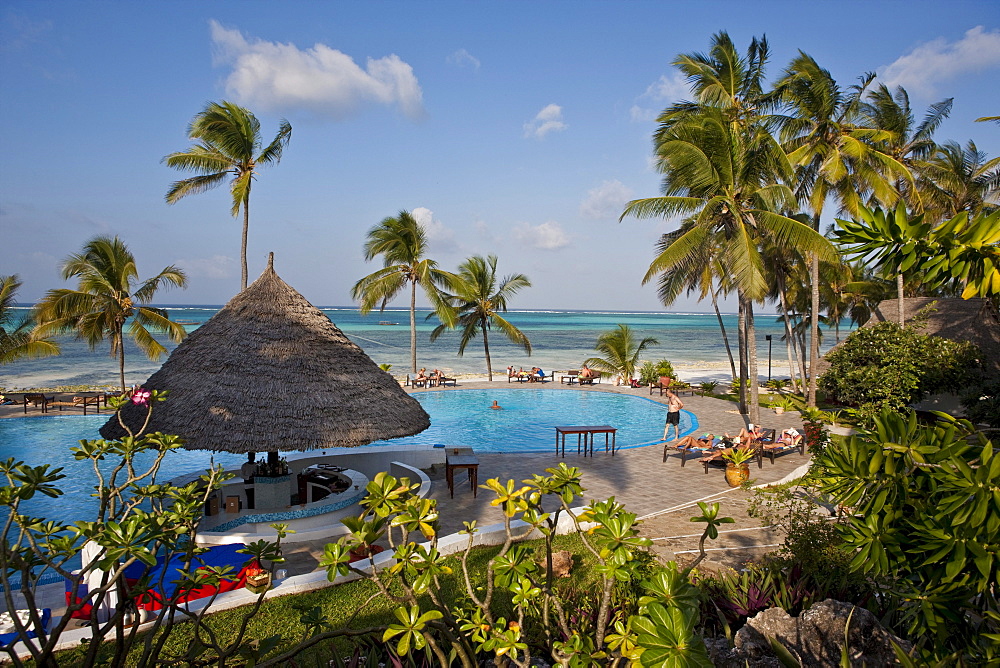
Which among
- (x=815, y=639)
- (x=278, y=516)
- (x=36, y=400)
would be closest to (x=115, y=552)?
(x=815, y=639)

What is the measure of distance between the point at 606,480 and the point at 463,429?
25.4ft

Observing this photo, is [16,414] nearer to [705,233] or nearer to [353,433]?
[353,433]

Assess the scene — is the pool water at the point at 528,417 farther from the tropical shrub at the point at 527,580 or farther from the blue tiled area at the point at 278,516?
the tropical shrub at the point at 527,580

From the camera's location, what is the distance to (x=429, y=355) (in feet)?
178

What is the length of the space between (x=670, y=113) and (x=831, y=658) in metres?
15.8

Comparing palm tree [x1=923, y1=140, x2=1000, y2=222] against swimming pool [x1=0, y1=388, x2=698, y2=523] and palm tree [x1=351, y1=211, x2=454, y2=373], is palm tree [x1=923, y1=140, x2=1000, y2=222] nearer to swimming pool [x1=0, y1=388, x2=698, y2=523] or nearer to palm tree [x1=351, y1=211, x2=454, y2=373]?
swimming pool [x1=0, y1=388, x2=698, y2=523]

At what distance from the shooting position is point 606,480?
423 inches

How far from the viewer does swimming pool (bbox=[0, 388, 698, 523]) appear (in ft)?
36.1

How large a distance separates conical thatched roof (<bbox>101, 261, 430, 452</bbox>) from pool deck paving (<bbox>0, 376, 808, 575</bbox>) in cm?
146

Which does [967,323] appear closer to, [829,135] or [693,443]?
[829,135]

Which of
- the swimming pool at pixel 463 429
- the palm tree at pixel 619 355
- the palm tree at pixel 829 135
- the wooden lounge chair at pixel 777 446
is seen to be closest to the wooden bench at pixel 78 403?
the swimming pool at pixel 463 429

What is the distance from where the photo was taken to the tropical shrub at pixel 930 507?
181cm

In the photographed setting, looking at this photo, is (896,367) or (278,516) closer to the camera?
(278,516)

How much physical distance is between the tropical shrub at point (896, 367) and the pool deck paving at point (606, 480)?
196 centimetres
